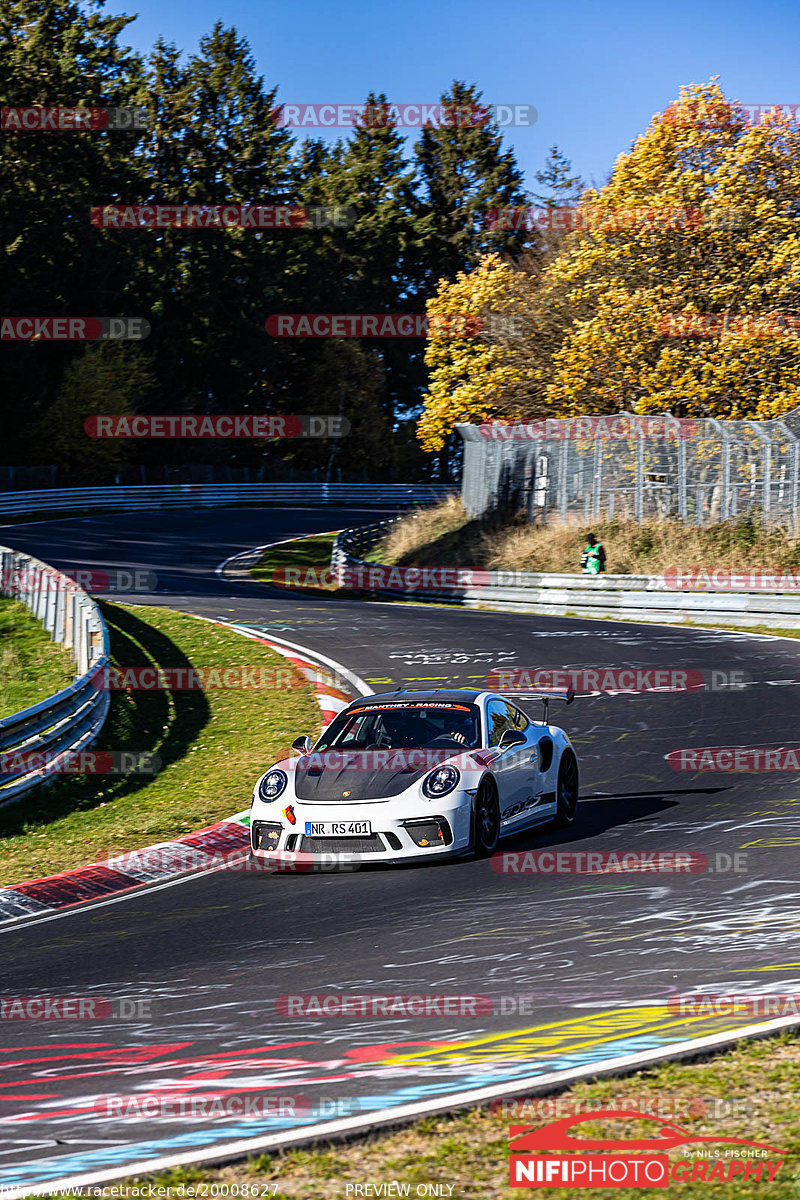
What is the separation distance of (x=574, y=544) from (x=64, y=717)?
22.0 meters

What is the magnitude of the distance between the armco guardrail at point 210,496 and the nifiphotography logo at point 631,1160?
168 feet

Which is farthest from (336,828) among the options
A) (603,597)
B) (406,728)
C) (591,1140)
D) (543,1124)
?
(603,597)

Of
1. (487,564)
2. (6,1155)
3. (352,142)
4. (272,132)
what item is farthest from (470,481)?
(352,142)

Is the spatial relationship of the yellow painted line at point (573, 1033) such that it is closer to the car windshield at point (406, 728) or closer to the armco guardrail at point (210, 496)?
the car windshield at point (406, 728)

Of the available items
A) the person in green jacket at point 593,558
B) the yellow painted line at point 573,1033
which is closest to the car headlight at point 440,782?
the yellow painted line at point 573,1033

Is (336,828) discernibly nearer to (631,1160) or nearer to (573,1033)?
(573,1033)

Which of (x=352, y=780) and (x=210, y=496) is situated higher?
(x=210, y=496)

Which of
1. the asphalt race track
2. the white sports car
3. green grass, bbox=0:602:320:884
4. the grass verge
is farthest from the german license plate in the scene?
the grass verge

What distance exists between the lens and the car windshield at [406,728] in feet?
36.3

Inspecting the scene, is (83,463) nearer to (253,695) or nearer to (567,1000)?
(253,695)

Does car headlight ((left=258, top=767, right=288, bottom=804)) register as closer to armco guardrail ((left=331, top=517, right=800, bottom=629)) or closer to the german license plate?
the german license plate

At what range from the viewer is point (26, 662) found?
73.7ft

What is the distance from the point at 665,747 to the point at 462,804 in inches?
203

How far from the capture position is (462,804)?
10203mm
